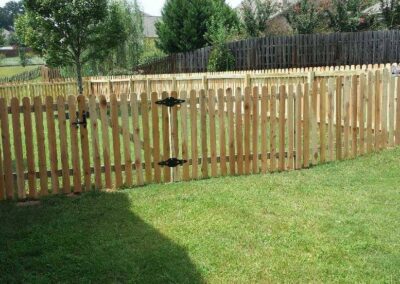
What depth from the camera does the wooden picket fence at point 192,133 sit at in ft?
20.0

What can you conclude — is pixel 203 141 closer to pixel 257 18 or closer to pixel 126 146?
pixel 126 146

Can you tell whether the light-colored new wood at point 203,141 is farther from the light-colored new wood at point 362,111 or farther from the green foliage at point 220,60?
the green foliage at point 220,60

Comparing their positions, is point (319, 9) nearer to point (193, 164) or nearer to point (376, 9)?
point (376, 9)

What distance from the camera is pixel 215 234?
4500 millimetres

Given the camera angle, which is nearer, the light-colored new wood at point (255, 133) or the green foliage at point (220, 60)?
the light-colored new wood at point (255, 133)

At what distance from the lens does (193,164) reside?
22.2ft

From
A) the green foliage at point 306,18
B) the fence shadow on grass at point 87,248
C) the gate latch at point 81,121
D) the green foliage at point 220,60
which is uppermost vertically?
the green foliage at point 306,18

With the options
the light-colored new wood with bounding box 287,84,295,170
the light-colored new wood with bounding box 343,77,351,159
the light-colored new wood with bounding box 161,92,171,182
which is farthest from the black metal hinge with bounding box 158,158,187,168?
the light-colored new wood with bounding box 343,77,351,159

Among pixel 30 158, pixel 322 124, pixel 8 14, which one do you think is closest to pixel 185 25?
pixel 322 124

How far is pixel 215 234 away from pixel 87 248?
1.19 meters

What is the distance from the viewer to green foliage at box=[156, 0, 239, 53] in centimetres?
3456

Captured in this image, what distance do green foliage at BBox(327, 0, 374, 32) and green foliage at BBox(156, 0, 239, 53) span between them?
7.59m

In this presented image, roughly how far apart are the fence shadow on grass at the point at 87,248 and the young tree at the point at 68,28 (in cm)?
1583

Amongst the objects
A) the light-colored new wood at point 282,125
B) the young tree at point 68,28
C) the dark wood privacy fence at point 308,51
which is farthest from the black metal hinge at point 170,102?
the dark wood privacy fence at point 308,51
